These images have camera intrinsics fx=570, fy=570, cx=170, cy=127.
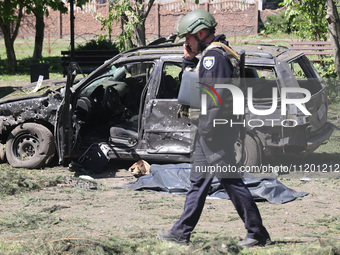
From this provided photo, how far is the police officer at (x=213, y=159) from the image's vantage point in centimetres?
486

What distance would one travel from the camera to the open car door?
788cm

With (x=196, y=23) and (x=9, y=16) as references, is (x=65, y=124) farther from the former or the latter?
(x=9, y=16)

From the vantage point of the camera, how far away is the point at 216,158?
16.2 ft

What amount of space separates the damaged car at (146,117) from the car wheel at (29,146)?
0.01 meters

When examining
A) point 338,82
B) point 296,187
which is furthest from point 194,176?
point 338,82

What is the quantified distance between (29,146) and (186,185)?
8.70 ft

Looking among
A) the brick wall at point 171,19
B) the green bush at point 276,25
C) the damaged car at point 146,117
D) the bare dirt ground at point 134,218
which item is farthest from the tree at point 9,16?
the green bush at point 276,25

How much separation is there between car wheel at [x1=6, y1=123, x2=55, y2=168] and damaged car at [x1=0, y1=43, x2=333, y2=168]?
15 millimetres

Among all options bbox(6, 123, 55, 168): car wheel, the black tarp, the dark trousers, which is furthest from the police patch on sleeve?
bbox(6, 123, 55, 168): car wheel

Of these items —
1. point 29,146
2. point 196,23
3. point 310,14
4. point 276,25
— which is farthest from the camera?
point 276,25

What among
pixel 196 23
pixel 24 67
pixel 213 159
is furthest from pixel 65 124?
pixel 24 67

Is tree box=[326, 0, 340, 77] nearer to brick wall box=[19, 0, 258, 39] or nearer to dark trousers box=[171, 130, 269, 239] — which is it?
dark trousers box=[171, 130, 269, 239]

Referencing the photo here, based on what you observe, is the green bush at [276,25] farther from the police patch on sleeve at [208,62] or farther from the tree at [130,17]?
the police patch on sleeve at [208,62]

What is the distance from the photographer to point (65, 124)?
7.95 m
